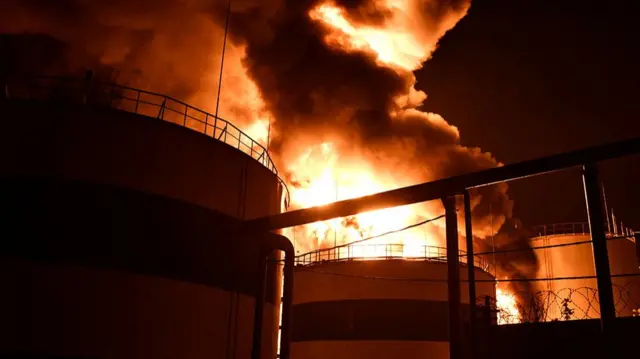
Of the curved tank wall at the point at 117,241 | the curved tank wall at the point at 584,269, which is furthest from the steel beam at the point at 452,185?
the curved tank wall at the point at 584,269

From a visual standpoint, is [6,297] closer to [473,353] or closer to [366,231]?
[473,353]

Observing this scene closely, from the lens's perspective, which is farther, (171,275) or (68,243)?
(171,275)

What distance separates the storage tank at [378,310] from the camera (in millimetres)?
23375

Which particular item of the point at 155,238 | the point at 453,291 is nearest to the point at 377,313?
the point at 155,238

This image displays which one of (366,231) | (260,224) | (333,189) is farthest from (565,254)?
(260,224)

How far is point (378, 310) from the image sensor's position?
24062mm

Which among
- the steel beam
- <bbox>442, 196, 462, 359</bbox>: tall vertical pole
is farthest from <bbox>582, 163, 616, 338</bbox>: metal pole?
<bbox>442, 196, 462, 359</bbox>: tall vertical pole

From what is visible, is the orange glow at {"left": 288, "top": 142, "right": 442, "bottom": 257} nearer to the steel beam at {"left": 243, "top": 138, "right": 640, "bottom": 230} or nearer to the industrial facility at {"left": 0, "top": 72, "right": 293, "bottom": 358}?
the industrial facility at {"left": 0, "top": 72, "right": 293, "bottom": 358}

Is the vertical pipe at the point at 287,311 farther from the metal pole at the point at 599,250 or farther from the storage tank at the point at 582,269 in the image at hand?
the storage tank at the point at 582,269

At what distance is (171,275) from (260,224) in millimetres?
2562

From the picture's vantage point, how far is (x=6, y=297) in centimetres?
1177

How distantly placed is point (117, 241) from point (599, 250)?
33.3 feet

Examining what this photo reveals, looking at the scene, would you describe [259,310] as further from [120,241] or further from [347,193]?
[347,193]

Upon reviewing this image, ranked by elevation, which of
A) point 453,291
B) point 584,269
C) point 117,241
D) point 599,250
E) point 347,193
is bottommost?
point 453,291
